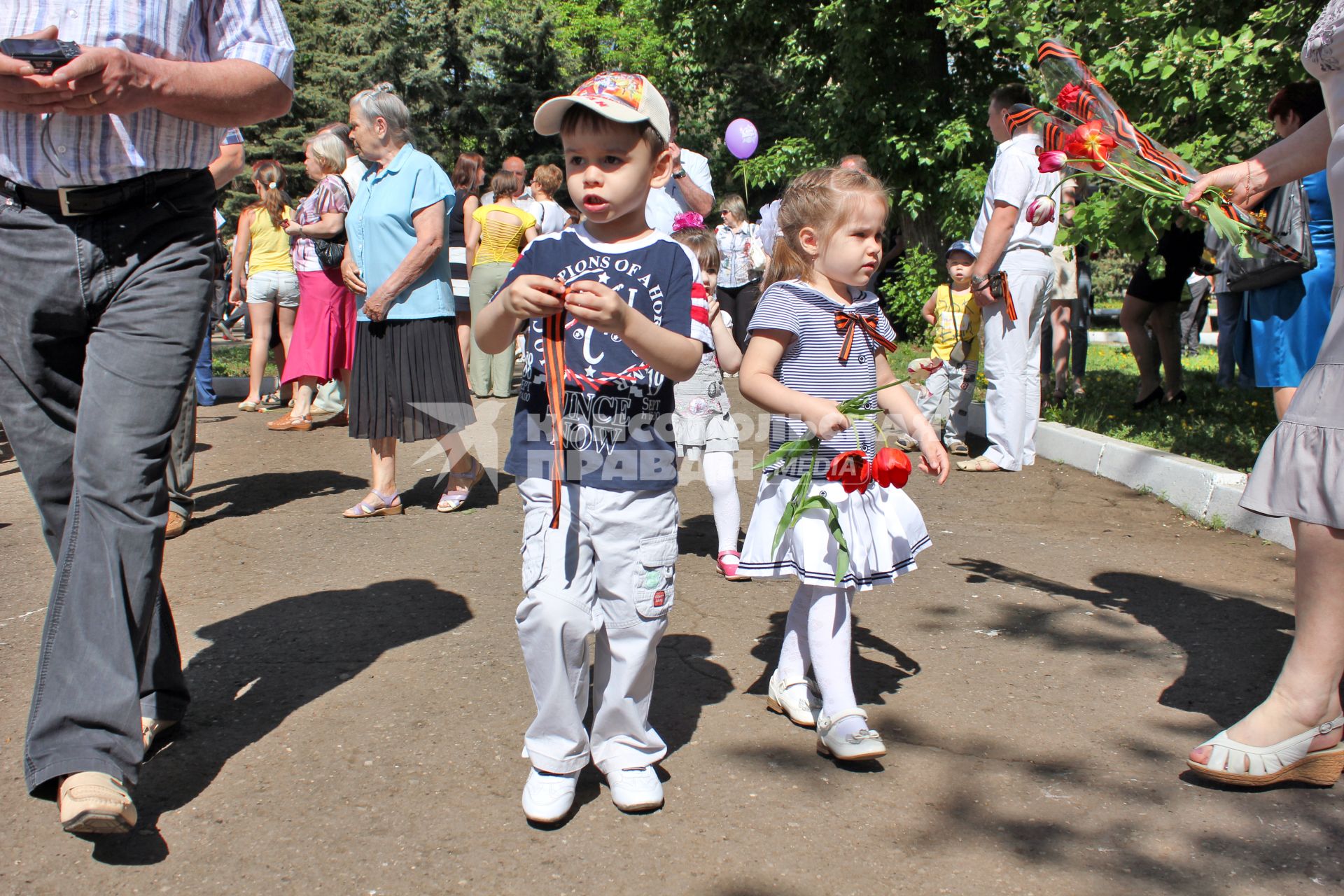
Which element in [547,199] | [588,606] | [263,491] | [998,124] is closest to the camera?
[588,606]

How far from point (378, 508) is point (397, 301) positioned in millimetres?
1088

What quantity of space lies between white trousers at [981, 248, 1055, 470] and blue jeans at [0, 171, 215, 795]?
16.9ft

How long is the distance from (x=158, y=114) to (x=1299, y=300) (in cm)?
408

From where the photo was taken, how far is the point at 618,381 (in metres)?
2.88

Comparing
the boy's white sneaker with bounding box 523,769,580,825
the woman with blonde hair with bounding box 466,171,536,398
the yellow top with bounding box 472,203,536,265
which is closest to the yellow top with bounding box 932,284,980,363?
the woman with blonde hair with bounding box 466,171,536,398

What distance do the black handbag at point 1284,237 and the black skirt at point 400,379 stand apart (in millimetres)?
3740

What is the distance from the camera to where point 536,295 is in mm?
2529

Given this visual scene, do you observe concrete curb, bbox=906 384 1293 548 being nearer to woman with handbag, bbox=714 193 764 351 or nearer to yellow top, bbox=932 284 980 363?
yellow top, bbox=932 284 980 363

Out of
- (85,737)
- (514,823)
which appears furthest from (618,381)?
(85,737)

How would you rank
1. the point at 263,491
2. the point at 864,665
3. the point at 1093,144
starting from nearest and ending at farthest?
the point at 1093,144, the point at 864,665, the point at 263,491

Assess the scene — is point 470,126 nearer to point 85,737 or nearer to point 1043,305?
point 1043,305

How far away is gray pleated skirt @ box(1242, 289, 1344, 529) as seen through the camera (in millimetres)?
2877

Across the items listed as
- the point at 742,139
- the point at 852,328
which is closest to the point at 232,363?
the point at 742,139

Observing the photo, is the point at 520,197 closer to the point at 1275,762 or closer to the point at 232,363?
the point at 232,363
